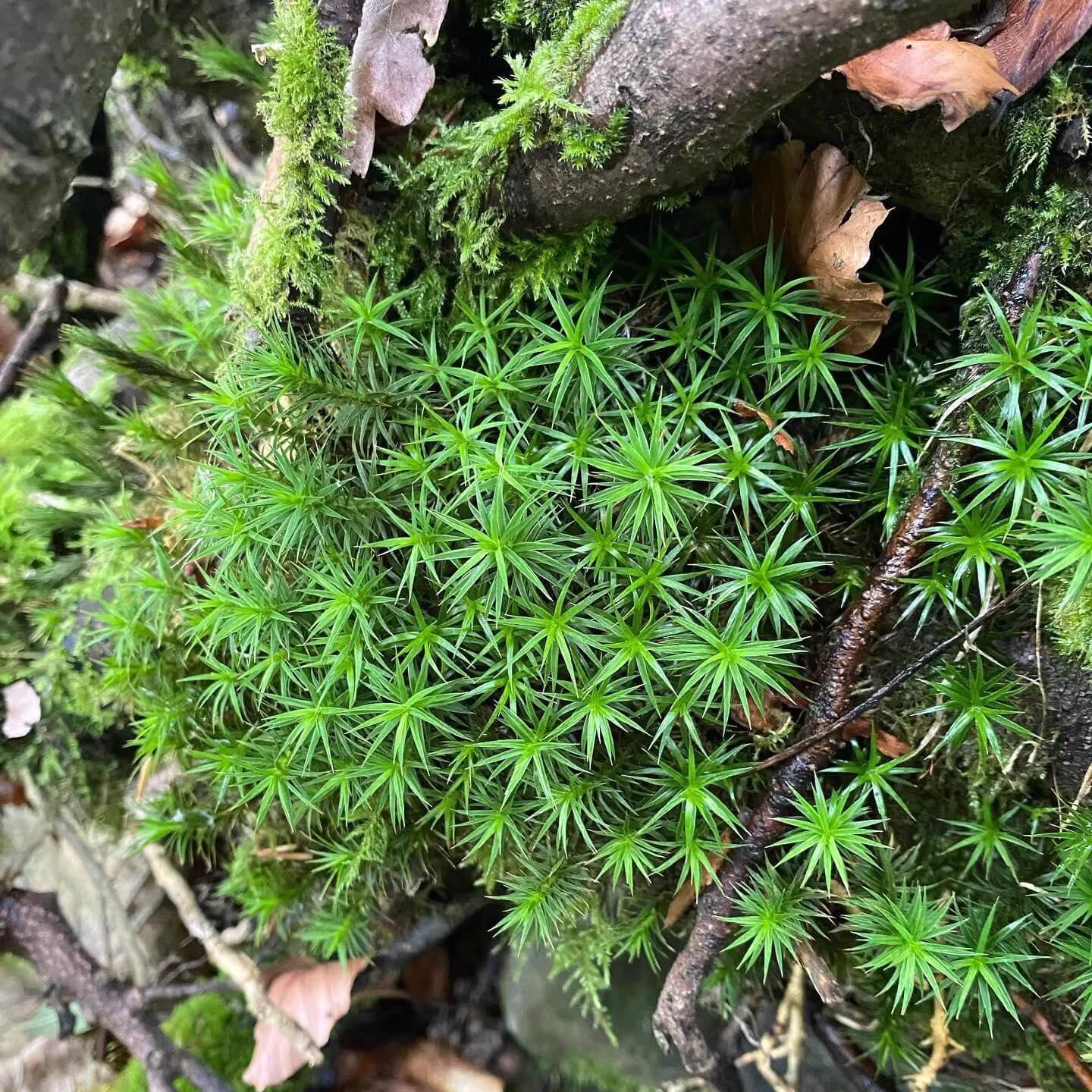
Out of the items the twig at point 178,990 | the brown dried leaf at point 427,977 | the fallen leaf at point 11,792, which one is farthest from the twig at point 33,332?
the brown dried leaf at point 427,977

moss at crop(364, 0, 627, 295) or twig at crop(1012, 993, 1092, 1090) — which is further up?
moss at crop(364, 0, 627, 295)

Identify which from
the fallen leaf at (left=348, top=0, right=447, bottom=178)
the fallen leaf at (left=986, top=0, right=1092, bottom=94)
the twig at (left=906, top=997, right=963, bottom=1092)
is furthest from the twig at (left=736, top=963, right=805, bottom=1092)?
the fallen leaf at (left=348, top=0, right=447, bottom=178)

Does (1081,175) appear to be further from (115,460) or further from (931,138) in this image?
(115,460)

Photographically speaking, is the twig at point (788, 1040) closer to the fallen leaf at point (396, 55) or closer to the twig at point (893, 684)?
the twig at point (893, 684)

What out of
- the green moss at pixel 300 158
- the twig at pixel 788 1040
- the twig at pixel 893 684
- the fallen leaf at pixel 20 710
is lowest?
the twig at pixel 788 1040

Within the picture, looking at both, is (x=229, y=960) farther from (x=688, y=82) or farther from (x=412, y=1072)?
(x=688, y=82)

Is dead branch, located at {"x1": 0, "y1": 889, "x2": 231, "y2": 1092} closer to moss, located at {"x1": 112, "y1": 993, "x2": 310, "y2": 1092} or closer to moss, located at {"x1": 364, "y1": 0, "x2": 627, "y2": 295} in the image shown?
moss, located at {"x1": 112, "y1": 993, "x2": 310, "y2": 1092}
